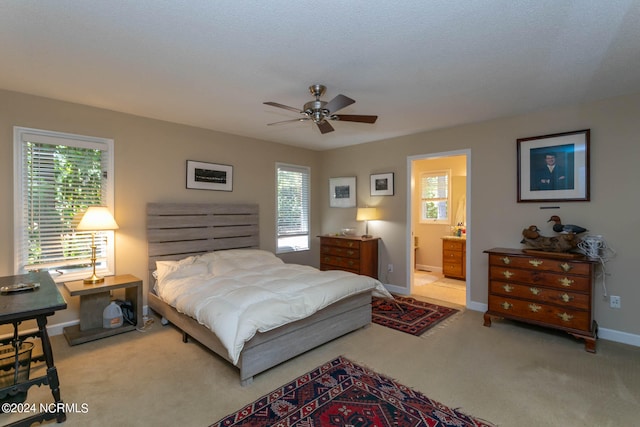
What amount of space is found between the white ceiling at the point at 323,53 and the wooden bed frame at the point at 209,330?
1465 mm

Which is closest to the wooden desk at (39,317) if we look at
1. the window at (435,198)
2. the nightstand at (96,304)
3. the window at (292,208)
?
the nightstand at (96,304)

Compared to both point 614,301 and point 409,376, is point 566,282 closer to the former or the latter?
point 614,301

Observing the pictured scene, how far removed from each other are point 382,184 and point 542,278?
2.63 meters

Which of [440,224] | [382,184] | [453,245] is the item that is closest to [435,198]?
[440,224]

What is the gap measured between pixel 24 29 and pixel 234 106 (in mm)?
1774

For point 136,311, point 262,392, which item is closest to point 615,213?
point 262,392

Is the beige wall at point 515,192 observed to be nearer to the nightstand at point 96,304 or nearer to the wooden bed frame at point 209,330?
the wooden bed frame at point 209,330

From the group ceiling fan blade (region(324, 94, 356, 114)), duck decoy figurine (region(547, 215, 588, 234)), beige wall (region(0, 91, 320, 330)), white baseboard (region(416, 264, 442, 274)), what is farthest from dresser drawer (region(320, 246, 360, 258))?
ceiling fan blade (region(324, 94, 356, 114))

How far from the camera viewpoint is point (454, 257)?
597 cm

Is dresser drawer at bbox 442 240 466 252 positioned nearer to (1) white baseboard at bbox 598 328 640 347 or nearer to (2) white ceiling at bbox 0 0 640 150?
(1) white baseboard at bbox 598 328 640 347

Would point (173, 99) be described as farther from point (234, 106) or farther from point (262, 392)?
point (262, 392)

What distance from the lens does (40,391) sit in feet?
7.62

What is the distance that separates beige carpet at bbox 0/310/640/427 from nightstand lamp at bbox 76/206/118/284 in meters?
0.68

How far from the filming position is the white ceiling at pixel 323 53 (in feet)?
5.98
